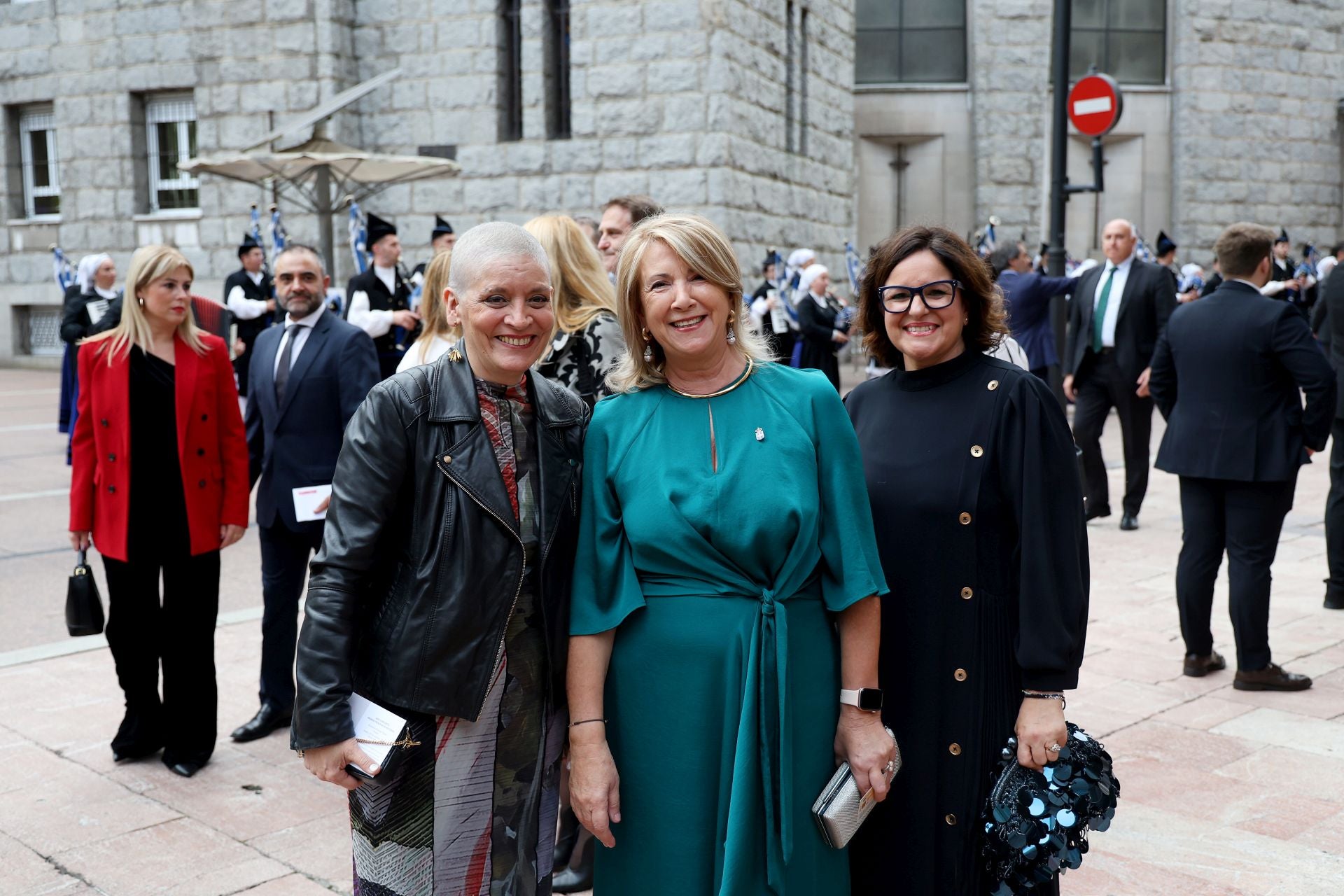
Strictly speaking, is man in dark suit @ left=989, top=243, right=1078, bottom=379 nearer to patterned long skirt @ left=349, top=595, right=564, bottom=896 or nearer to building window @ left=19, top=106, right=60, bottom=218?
patterned long skirt @ left=349, top=595, right=564, bottom=896

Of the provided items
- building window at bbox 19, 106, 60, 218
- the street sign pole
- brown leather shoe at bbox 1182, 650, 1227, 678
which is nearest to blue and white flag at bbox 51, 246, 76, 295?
building window at bbox 19, 106, 60, 218

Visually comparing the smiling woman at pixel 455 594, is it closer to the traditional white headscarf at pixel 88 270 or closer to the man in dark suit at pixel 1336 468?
the man in dark suit at pixel 1336 468

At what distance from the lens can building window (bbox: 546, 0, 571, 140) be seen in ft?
53.5

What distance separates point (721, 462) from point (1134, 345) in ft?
25.7

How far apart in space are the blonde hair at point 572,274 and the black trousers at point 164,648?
1902mm

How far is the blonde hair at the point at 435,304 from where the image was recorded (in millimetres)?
4617

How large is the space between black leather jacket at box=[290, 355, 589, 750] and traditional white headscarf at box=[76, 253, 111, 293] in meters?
10.1

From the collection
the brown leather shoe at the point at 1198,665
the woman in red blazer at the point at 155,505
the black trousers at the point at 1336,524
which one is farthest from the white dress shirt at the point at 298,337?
the black trousers at the point at 1336,524

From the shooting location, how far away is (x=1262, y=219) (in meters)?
23.8

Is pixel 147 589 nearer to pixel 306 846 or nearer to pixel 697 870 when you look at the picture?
pixel 306 846

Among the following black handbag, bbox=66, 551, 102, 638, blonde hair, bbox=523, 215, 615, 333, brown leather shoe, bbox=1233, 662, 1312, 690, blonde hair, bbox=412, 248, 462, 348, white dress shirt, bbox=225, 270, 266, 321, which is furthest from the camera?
white dress shirt, bbox=225, 270, 266, 321

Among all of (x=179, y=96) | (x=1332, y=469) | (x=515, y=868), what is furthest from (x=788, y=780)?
(x=179, y=96)

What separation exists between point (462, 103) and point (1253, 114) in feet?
49.8

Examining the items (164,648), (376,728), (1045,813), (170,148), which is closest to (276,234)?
(170,148)
